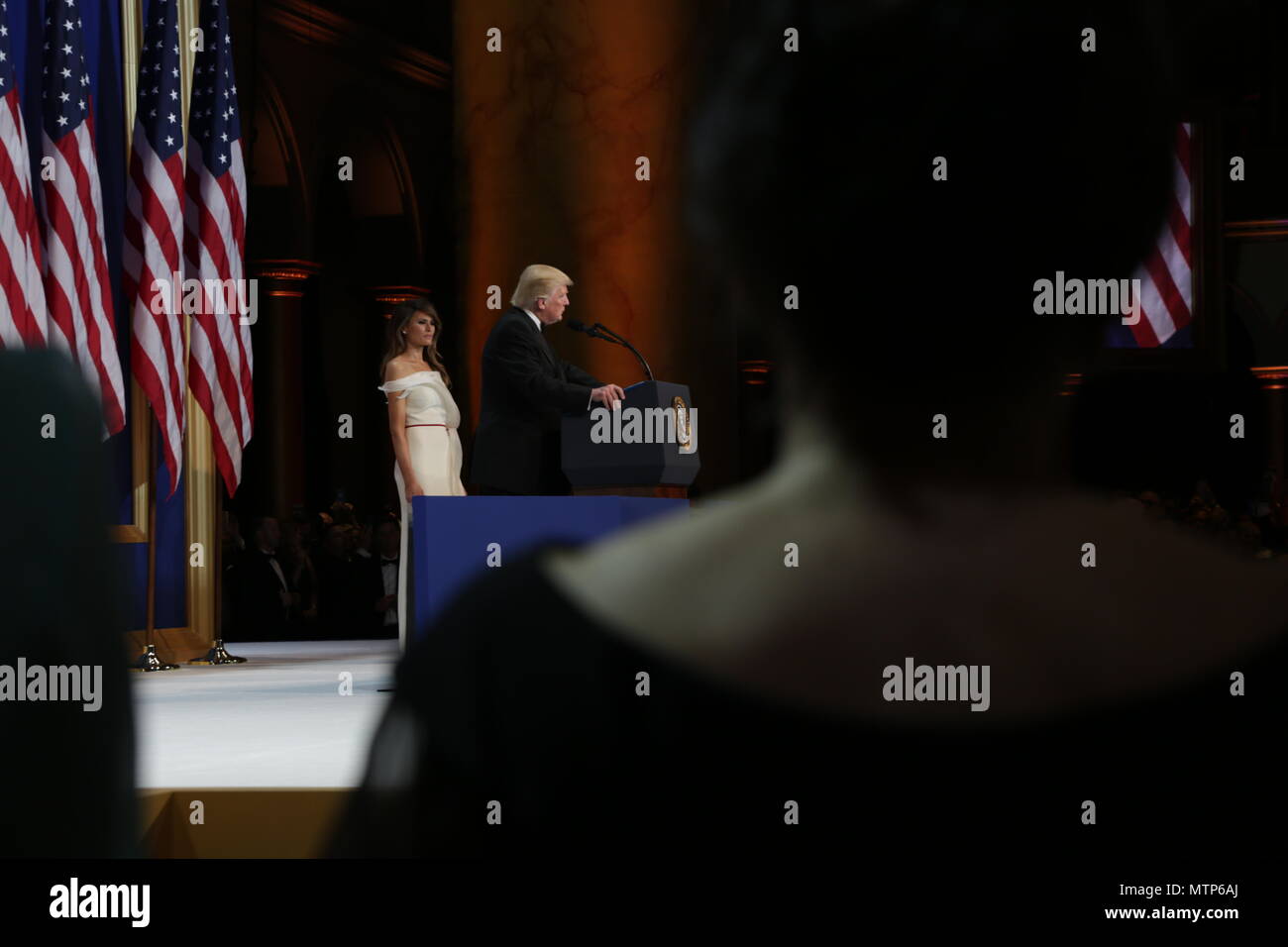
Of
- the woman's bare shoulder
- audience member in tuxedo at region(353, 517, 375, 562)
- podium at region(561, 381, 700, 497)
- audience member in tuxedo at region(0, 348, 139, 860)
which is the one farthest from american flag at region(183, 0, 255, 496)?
audience member in tuxedo at region(0, 348, 139, 860)

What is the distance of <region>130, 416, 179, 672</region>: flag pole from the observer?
772 cm

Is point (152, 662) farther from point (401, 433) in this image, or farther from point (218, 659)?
point (401, 433)

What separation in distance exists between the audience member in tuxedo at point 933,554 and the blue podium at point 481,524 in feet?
12.2

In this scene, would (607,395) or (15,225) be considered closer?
(607,395)

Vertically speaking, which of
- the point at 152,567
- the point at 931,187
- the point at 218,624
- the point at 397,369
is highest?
the point at 397,369

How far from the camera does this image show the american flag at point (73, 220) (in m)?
6.65

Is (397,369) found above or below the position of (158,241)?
below

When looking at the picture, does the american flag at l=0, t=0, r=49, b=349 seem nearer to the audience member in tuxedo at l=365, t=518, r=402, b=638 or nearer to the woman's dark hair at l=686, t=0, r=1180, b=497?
the audience member in tuxedo at l=365, t=518, r=402, b=638

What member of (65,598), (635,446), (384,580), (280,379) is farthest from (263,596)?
(65,598)

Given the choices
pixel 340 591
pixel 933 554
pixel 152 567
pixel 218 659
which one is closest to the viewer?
pixel 933 554

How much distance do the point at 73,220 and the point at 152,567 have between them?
186cm

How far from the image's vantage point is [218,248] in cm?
798

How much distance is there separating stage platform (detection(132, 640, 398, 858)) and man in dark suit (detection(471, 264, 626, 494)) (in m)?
0.81
